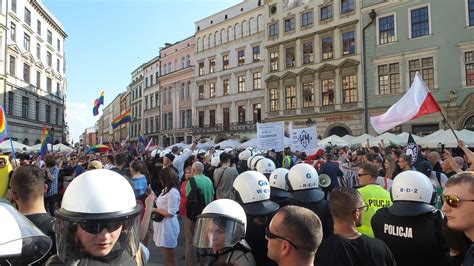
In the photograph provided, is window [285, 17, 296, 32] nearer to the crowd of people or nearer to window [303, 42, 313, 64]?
window [303, 42, 313, 64]

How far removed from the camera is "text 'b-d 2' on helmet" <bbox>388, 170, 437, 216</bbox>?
11.6 feet

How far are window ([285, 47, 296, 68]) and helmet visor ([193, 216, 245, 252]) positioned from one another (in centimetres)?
3271

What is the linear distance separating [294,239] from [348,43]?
30.8 meters

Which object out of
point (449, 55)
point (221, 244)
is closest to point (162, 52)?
point (449, 55)

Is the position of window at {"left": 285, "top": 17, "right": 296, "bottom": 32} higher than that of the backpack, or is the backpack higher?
window at {"left": 285, "top": 17, "right": 296, "bottom": 32}

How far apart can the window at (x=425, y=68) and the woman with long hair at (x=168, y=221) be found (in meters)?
25.0

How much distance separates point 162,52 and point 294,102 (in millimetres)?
28739

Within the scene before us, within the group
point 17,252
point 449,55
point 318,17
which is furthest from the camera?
point 318,17

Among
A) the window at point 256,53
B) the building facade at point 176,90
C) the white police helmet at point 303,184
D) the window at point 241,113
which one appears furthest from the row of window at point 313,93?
the white police helmet at point 303,184

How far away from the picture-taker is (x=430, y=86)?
85.6 ft

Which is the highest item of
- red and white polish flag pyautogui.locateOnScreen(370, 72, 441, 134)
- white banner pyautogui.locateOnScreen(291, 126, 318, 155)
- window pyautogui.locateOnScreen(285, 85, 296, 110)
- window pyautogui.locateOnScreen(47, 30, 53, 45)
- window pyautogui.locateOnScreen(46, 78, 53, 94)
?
window pyautogui.locateOnScreen(47, 30, 53, 45)

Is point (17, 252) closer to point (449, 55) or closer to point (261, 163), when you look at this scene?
point (261, 163)

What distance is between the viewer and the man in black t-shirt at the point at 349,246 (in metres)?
2.81

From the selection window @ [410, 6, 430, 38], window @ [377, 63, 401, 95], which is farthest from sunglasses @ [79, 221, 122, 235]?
window @ [410, 6, 430, 38]
